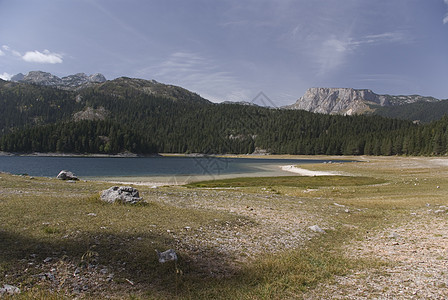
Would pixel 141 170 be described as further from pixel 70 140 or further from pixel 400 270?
pixel 70 140

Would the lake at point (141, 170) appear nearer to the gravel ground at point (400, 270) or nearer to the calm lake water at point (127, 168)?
the calm lake water at point (127, 168)

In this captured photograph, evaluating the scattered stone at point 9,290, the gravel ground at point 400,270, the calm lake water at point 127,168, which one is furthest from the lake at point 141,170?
the scattered stone at point 9,290

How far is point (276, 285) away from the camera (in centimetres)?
675

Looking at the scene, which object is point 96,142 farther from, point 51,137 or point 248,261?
point 248,261

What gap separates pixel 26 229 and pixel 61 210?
293 centimetres

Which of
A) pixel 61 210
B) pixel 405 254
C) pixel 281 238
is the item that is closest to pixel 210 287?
pixel 281 238

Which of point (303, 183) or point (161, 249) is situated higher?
point (161, 249)

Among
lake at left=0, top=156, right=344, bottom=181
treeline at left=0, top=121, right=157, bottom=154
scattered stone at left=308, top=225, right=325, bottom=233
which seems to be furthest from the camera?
treeline at left=0, top=121, right=157, bottom=154

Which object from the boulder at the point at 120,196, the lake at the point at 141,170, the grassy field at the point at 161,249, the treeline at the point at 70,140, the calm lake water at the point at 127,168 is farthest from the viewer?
the treeline at the point at 70,140

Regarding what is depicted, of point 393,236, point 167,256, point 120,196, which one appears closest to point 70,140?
point 120,196

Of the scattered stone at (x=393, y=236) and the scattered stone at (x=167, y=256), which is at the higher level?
the scattered stone at (x=167, y=256)

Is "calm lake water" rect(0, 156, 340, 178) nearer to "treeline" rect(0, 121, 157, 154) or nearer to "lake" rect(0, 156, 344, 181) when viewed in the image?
"lake" rect(0, 156, 344, 181)

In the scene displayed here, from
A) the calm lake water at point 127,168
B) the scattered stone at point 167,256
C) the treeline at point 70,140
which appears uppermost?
the treeline at point 70,140

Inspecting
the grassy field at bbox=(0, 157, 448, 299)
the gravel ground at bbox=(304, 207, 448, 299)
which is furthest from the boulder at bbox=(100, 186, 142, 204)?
the gravel ground at bbox=(304, 207, 448, 299)
